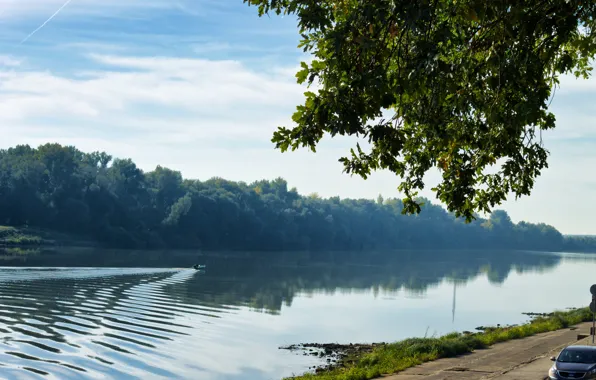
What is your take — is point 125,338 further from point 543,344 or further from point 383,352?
point 543,344

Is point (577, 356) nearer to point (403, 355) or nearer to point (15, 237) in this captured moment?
point (403, 355)

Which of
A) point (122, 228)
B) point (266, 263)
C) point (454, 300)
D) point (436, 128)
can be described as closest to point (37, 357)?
point (436, 128)

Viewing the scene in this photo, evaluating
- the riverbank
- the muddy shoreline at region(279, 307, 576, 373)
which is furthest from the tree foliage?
the riverbank

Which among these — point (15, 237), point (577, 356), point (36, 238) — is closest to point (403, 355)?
point (577, 356)

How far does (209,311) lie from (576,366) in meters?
33.1

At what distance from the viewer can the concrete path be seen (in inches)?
1024

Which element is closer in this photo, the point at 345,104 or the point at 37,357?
the point at 345,104

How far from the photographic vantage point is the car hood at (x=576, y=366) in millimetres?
22953

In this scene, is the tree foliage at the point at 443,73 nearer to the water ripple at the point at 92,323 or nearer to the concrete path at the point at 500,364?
the concrete path at the point at 500,364

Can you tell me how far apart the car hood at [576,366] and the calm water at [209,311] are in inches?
550

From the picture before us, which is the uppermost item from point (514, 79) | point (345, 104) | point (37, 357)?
point (514, 79)

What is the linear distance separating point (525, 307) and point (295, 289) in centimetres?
2277

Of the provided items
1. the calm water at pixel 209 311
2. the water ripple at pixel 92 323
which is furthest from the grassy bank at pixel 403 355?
the water ripple at pixel 92 323

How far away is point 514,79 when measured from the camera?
41.9ft
